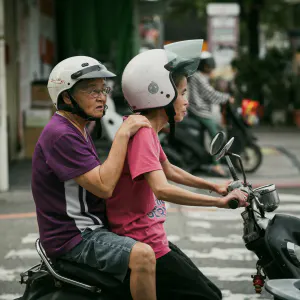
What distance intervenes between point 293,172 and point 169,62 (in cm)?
918

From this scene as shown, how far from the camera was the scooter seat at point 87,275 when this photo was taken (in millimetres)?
3637

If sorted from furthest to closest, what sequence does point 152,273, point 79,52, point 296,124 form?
point 296,124 < point 79,52 < point 152,273

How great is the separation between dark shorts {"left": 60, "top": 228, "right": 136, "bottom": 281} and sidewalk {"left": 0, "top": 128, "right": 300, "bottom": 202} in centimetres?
655

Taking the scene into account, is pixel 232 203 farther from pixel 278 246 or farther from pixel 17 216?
pixel 17 216

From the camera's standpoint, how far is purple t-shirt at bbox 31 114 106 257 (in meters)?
3.73

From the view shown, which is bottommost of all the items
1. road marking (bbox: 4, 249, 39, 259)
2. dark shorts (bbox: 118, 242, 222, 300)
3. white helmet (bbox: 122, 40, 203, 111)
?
road marking (bbox: 4, 249, 39, 259)

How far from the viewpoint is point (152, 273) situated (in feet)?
11.9

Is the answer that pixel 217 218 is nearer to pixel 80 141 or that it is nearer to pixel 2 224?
pixel 2 224

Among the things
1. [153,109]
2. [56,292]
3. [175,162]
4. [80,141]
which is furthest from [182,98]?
[175,162]

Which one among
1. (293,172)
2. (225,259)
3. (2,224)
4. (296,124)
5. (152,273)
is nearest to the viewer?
(152,273)

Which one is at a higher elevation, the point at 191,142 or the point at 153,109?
the point at 153,109

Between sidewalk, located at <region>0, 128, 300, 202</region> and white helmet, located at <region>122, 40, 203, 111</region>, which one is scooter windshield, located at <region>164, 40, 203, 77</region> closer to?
white helmet, located at <region>122, 40, 203, 111</region>

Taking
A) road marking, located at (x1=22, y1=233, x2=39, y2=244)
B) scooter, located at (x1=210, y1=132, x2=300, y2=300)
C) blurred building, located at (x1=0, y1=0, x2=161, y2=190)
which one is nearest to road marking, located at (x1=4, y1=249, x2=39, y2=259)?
road marking, located at (x1=22, y1=233, x2=39, y2=244)

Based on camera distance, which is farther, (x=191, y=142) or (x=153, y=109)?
(x=191, y=142)
